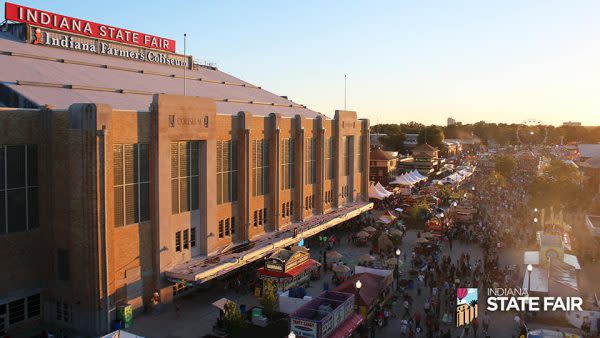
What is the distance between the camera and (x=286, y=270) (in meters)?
33.3

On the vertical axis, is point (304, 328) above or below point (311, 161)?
below

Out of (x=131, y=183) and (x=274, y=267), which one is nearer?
(x=131, y=183)

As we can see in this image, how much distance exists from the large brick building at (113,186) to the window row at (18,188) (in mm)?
52

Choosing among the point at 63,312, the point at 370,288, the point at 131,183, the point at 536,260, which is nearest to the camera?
the point at 63,312

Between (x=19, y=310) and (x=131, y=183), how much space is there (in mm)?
8192

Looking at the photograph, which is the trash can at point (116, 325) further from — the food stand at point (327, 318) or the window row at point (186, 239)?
the food stand at point (327, 318)

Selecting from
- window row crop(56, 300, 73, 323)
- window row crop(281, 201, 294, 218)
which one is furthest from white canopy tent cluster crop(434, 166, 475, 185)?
window row crop(56, 300, 73, 323)

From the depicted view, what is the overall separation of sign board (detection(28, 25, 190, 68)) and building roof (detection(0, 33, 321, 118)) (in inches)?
20.1

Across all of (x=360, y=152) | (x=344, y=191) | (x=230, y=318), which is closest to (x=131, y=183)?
(x=230, y=318)

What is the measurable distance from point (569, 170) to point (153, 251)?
83.5 metres

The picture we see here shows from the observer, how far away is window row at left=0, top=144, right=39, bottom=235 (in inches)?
977

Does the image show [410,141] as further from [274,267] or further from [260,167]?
[274,267]

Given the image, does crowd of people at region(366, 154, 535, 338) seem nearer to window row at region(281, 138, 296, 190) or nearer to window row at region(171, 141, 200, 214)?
window row at region(281, 138, 296, 190)

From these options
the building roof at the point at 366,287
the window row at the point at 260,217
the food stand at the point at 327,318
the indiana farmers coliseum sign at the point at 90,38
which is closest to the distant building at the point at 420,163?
the indiana farmers coliseum sign at the point at 90,38
